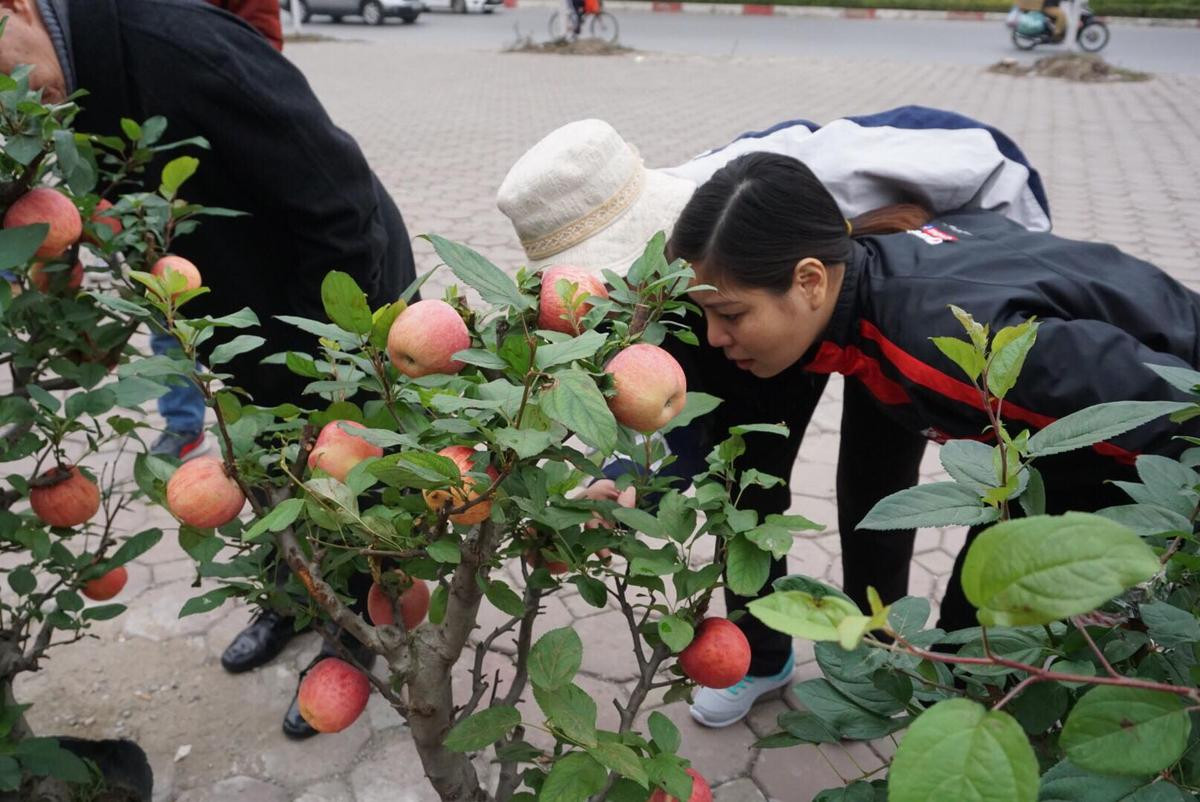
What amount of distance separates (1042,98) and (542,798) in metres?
11.4

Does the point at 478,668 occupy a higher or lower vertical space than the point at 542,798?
lower

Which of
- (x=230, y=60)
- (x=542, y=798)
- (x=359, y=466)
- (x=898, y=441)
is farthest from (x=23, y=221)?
(x=898, y=441)

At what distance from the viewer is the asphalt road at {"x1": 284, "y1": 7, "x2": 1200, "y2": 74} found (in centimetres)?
1405

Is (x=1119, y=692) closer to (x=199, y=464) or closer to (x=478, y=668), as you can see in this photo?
(x=478, y=668)

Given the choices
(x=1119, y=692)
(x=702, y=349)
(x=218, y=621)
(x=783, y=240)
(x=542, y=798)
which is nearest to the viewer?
(x=1119, y=692)

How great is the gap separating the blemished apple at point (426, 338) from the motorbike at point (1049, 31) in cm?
1547

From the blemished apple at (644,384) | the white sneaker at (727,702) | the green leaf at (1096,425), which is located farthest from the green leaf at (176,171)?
the white sneaker at (727,702)

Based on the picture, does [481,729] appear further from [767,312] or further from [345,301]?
[767,312]

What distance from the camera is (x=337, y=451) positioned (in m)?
1.03

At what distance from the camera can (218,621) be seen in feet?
8.68

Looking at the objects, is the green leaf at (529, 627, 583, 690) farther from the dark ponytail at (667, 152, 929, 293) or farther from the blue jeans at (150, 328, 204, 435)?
the blue jeans at (150, 328, 204, 435)

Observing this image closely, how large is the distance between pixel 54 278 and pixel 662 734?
1290 millimetres

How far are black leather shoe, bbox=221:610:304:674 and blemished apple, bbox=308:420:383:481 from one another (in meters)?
1.56

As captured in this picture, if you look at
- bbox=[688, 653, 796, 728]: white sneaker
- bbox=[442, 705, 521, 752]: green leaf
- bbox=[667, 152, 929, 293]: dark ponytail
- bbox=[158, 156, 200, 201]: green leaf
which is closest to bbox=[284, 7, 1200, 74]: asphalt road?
bbox=[688, 653, 796, 728]: white sneaker
